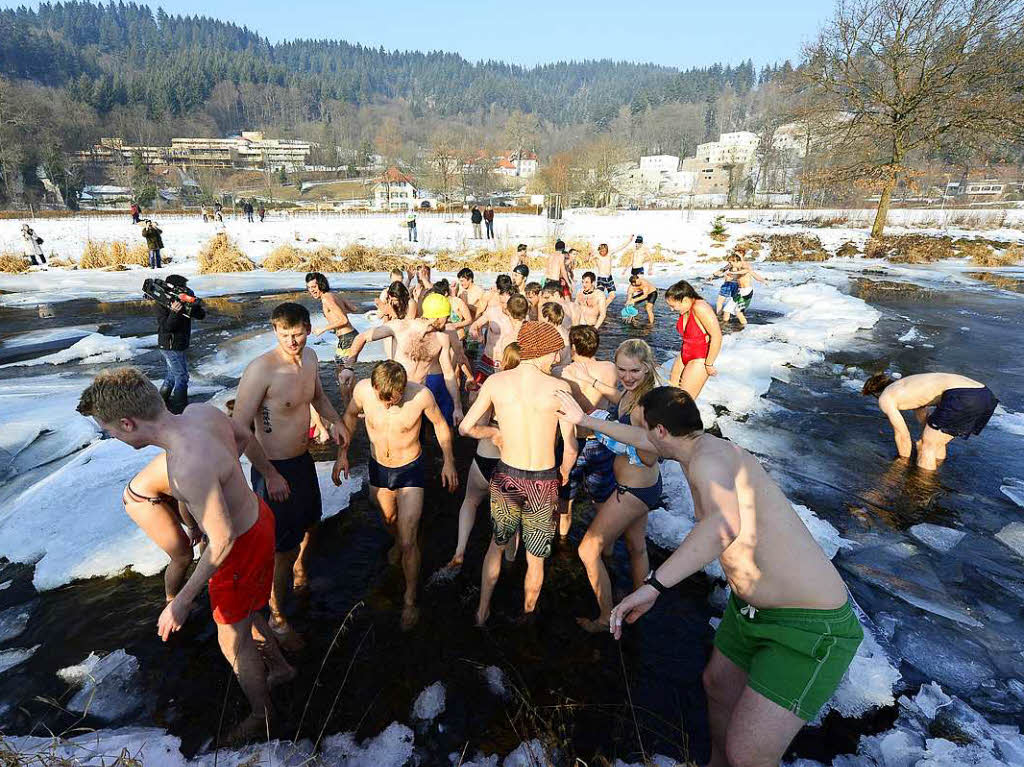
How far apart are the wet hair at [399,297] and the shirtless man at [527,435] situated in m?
2.20

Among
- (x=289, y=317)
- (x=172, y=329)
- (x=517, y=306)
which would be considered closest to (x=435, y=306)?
(x=517, y=306)

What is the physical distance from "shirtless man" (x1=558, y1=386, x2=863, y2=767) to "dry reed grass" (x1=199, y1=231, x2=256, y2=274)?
19410 millimetres

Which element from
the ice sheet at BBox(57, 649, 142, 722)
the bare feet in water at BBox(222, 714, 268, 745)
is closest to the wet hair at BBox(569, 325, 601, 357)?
the bare feet in water at BBox(222, 714, 268, 745)

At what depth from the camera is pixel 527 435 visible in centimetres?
302

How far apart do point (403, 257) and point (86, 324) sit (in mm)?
11722

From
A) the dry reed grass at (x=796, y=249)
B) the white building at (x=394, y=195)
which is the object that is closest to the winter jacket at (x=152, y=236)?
the dry reed grass at (x=796, y=249)

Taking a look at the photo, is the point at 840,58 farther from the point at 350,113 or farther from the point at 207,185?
the point at 350,113

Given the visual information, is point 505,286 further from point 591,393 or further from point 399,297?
point 591,393

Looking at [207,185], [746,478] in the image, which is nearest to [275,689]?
[746,478]

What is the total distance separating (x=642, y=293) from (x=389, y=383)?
9.32 metres

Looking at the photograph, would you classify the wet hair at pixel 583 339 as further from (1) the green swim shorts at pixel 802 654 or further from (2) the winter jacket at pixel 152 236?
(2) the winter jacket at pixel 152 236

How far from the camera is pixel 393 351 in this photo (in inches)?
193

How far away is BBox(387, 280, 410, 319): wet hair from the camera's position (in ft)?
16.1

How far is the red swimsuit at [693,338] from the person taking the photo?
18.6 ft
